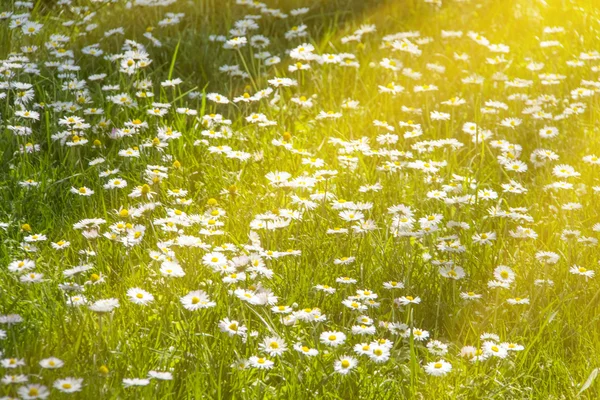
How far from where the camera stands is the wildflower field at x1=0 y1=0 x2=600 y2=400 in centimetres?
245

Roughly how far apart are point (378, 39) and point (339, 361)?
309cm

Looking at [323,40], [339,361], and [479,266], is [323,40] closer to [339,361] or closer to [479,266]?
[479,266]

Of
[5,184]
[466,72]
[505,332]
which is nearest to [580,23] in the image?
[466,72]

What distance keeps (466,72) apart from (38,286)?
280 cm

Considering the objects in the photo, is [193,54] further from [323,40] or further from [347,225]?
[347,225]

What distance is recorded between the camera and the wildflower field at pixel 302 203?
2.45 metres

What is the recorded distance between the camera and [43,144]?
3.79 metres

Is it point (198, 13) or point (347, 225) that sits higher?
point (198, 13)

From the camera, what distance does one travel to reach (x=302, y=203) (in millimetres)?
3170

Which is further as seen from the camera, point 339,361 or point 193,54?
point 193,54

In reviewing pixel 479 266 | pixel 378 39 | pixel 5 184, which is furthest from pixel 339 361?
pixel 378 39

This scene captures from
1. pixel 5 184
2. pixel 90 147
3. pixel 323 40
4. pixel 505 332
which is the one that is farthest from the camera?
pixel 323 40

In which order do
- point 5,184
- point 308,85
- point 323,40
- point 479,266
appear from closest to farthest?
point 479,266
point 5,184
point 308,85
point 323,40

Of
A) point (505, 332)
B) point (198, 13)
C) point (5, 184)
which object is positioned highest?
point (198, 13)
